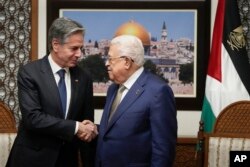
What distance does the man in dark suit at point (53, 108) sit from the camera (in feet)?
7.72

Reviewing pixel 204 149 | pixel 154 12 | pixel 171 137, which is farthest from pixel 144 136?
pixel 154 12

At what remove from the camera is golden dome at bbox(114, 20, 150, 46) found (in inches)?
156

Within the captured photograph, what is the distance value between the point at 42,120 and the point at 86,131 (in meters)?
0.26

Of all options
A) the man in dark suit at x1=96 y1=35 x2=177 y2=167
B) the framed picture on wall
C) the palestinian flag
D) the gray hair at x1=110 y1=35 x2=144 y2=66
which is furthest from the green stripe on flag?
the gray hair at x1=110 y1=35 x2=144 y2=66

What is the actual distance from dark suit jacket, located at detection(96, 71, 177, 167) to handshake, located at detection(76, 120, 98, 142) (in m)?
0.13

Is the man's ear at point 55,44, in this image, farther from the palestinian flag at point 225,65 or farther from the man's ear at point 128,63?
the palestinian flag at point 225,65

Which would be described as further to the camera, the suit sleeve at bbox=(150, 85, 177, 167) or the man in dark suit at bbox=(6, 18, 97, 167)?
the man in dark suit at bbox=(6, 18, 97, 167)

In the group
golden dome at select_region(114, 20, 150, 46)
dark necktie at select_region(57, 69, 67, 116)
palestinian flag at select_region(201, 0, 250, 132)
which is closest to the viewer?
dark necktie at select_region(57, 69, 67, 116)

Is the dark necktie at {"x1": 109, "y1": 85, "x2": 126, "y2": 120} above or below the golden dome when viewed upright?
below

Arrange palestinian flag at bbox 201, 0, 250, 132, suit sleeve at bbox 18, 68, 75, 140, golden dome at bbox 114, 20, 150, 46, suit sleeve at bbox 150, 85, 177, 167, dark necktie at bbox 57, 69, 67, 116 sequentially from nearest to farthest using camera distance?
suit sleeve at bbox 150, 85, 177, 167, suit sleeve at bbox 18, 68, 75, 140, dark necktie at bbox 57, 69, 67, 116, palestinian flag at bbox 201, 0, 250, 132, golden dome at bbox 114, 20, 150, 46

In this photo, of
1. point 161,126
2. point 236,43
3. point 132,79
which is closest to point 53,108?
point 132,79

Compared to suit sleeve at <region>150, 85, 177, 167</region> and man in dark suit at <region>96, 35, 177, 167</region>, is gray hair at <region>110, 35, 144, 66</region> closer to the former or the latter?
man in dark suit at <region>96, 35, 177, 167</region>

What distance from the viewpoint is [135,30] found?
13.0ft

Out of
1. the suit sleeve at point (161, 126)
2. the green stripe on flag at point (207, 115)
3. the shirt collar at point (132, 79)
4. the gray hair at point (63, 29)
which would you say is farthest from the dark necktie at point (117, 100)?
the green stripe on flag at point (207, 115)
